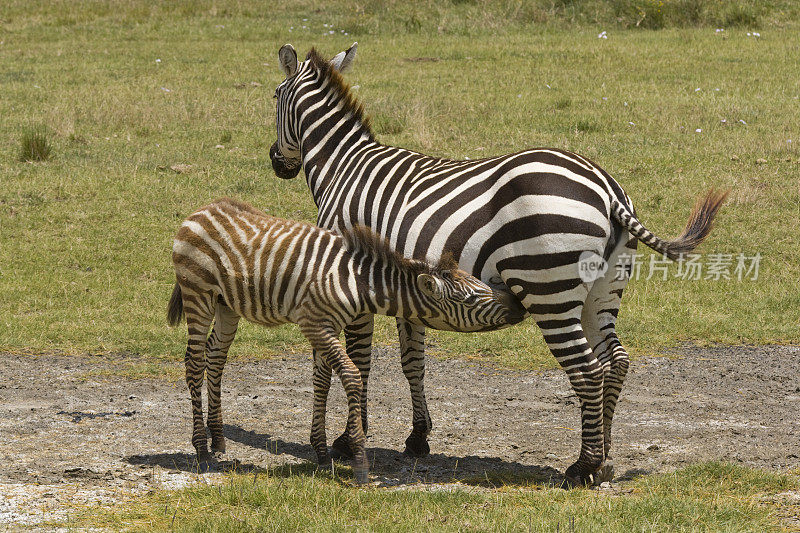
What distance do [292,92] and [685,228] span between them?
11.1 ft

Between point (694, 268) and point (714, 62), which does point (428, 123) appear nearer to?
point (694, 268)

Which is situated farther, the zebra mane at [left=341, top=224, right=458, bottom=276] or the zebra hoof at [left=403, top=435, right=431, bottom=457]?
the zebra hoof at [left=403, top=435, right=431, bottom=457]

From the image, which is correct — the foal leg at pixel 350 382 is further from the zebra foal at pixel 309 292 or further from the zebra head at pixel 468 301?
the zebra head at pixel 468 301

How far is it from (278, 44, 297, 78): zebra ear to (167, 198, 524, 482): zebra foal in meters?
1.54

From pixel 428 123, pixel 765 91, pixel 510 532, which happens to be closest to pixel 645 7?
pixel 765 91

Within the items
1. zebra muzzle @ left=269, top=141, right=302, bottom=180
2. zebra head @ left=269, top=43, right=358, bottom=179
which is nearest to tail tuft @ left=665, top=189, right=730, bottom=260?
zebra head @ left=269, top=43, right=358, bottom=179

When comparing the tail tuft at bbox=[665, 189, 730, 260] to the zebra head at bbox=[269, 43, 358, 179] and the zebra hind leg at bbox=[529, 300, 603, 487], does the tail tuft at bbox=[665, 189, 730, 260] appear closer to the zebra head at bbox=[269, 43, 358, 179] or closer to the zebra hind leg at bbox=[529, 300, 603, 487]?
the zebra hind leg at bbox=[529, 300, 603, 487]

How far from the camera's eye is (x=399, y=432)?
308 inches

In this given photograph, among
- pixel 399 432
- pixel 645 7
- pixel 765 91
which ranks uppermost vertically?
pixel 645 7

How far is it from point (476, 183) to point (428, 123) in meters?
9.54

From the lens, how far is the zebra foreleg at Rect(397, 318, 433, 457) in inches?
288

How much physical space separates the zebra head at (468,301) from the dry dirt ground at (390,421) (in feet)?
3.79

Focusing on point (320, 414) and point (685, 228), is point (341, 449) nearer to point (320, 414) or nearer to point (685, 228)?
point (320, 414)

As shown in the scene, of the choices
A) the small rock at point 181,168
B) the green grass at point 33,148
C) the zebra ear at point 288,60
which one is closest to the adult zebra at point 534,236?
the zebra ear at point 288,60
